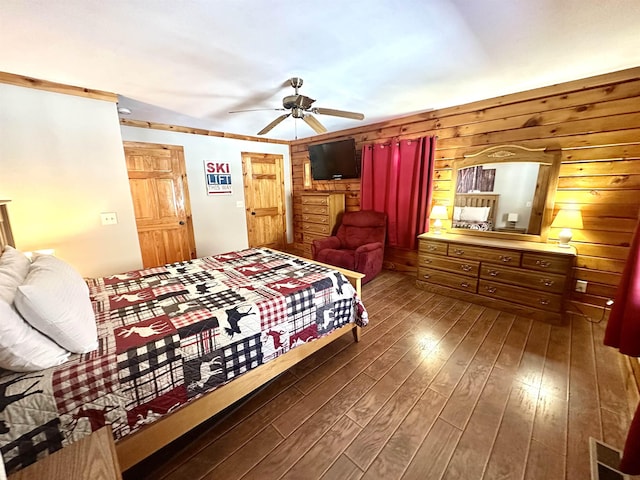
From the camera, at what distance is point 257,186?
15.8ft

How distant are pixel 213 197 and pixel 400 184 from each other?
303cm

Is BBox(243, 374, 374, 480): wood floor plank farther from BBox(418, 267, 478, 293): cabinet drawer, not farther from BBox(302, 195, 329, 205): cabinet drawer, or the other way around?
BBox(302, 195, 329, 205): cabinet drawer

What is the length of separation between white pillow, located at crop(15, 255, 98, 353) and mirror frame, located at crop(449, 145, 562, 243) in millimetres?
3666

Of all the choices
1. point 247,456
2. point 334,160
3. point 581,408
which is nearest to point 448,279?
point 581,408

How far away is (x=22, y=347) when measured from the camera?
1015 mm

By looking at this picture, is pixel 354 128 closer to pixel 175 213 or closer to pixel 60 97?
pixel 175 213

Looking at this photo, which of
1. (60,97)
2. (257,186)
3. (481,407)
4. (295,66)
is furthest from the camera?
(257,186)

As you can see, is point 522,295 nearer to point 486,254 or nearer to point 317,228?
point 486,254

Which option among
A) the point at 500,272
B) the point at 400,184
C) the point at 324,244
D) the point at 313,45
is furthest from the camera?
the point at 324,244

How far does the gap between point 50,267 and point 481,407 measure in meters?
2.68

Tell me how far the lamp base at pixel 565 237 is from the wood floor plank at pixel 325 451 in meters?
2.66

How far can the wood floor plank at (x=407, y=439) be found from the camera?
1270 mm

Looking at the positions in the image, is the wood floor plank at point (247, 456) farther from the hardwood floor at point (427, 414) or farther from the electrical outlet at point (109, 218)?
the electrical outlet at point (109, 218)

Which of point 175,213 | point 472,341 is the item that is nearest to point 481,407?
point 472,341
